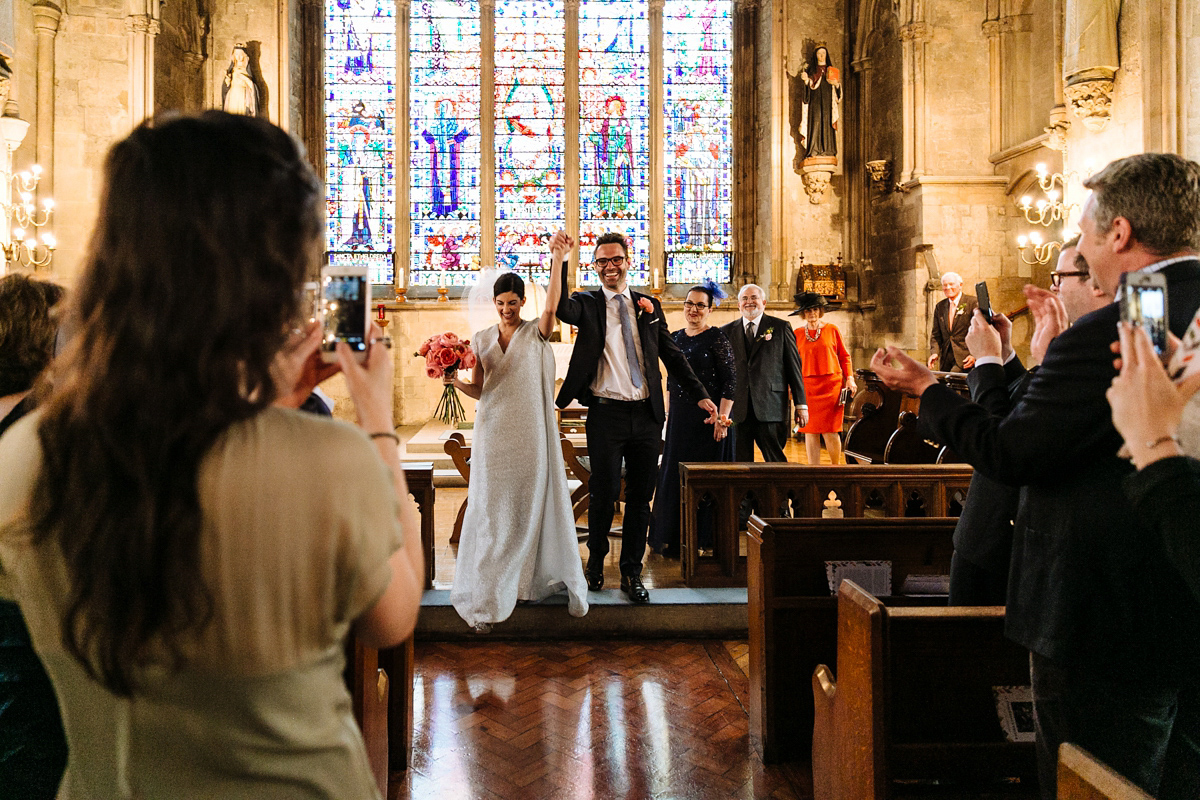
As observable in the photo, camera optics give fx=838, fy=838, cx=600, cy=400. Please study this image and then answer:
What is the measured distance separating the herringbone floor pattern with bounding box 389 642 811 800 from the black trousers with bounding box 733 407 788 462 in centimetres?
186

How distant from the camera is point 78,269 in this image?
75 cm

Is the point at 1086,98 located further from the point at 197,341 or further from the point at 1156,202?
the point at 197,341

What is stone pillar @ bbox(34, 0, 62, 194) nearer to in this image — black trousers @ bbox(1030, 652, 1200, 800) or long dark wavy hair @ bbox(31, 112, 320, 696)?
long dark wavy hair @ bbox(31, 112, 320, 696)

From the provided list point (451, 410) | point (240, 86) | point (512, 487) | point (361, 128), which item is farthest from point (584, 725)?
point (361, 128)

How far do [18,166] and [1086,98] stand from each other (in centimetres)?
993

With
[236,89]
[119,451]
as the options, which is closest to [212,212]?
[119,451]

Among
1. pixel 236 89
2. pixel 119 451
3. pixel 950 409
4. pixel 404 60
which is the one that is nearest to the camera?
pixel 119 451

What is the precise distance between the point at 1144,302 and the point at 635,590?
268 cm

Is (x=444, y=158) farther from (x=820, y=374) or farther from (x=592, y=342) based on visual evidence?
(x=592, y=342)

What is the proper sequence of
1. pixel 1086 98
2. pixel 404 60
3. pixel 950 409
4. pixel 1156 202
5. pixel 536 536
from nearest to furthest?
pixel 1156 202 < pixel 950 409 < pixel 536 536 < pixel 1086 98 < pixel 404 60

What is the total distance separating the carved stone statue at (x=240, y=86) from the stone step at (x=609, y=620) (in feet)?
27.9

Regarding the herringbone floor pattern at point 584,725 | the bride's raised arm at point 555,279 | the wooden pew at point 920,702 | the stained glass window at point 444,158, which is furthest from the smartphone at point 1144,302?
the stained glass window at point 444,158

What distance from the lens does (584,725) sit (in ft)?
8.55

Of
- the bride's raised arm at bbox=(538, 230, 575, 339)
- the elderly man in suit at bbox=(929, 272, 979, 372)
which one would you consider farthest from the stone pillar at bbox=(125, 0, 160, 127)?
the elderly man in suit at bbox=(929, 272, 979, 372)
